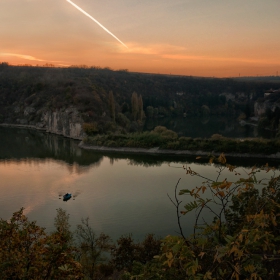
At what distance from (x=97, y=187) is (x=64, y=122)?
31.3 metres

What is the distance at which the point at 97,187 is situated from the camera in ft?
75.6

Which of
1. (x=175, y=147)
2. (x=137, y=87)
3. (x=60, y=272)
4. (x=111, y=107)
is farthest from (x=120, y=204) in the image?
(x=137, y=87)

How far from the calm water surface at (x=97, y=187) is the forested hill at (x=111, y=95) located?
15.6 meters

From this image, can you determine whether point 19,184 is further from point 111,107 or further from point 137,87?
point 137,87

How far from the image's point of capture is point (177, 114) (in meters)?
89.2

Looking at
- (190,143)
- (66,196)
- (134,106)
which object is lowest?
(66,196)

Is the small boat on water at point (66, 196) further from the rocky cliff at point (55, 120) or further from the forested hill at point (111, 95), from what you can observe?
the forested hill at point (111, 95)

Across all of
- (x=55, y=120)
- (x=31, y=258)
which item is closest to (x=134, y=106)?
(x=55, y=120)

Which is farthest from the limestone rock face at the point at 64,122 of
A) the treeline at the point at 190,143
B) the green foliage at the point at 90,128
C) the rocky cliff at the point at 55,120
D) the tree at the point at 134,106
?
the tree at the point at 134,106

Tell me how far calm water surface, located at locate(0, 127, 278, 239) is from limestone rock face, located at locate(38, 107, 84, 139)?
9.80 meters

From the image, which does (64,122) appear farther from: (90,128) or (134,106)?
(134,106)

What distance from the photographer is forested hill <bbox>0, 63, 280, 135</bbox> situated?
55031 mm

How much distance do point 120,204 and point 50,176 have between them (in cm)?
929

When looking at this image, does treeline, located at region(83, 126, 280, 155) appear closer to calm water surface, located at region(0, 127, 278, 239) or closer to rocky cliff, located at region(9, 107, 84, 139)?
calm water surface, located at region(0, 127, 278, 239)
